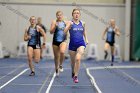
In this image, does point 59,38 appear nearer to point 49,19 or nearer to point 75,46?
point 75,46

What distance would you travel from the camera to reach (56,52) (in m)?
14.0

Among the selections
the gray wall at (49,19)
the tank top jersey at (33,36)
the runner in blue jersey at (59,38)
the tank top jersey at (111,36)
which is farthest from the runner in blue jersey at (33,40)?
the gray wall at (49,19)

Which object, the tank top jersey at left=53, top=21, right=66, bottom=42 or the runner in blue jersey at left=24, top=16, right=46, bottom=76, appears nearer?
the tank top jersey at left=53, top=21, right=66, bottom=42

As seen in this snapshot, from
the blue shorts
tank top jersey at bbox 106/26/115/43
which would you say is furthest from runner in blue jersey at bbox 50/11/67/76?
tank top jersey at bbox 106/26/115/43

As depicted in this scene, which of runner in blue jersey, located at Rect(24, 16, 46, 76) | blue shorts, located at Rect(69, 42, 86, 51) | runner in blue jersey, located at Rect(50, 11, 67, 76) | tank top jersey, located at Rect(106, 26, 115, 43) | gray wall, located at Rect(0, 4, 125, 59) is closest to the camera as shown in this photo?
blue shorts, located at Rect(69, 42, 86, 51)

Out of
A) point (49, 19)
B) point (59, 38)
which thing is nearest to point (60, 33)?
point (59, 38)

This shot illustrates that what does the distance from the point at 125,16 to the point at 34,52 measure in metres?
12.1

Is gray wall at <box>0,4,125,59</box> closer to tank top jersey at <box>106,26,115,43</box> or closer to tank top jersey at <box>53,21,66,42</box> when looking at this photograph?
tank top jersey at <box>106,26,115,43</box>

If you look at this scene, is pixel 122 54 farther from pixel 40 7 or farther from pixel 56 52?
pixel 56 52

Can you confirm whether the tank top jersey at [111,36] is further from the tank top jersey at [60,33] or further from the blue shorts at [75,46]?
the blue shorts at [75,46]

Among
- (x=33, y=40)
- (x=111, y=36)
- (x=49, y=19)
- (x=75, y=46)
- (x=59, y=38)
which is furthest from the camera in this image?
(x=49, y=19)

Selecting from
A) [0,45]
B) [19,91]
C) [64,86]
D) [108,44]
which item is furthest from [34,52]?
[0,45]

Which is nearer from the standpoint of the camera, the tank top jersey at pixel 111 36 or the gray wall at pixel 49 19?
the tank top jersey at pixel 111 36

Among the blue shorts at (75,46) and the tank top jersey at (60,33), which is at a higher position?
the tank top jersey at (60,33)
